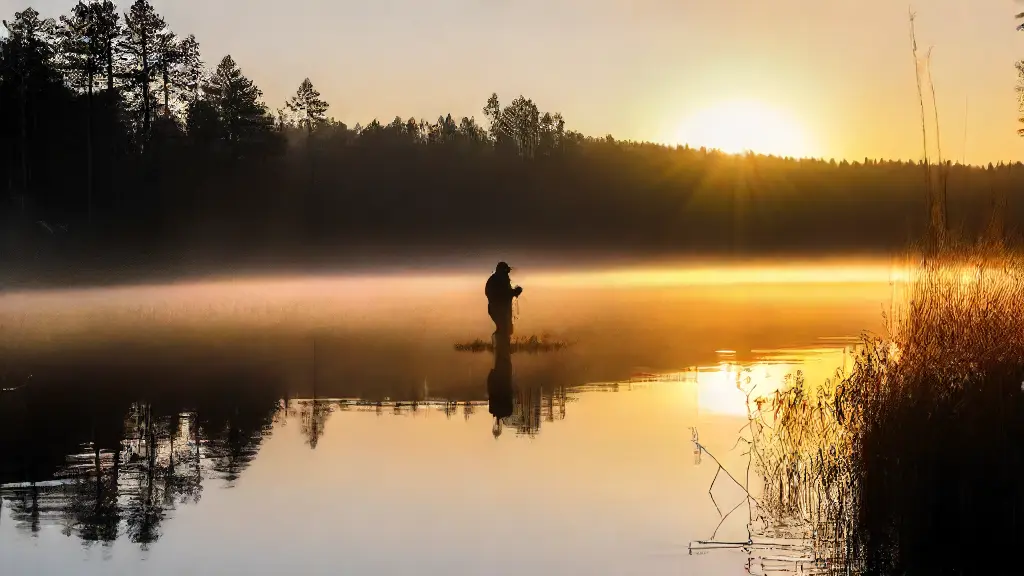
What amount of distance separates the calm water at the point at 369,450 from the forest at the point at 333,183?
4577 mm

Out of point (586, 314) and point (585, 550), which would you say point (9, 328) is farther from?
point (585, 550)

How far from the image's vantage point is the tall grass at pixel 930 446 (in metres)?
9.48

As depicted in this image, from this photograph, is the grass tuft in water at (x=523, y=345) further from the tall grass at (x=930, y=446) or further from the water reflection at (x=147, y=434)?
the tall grass at (x=930, y=446)

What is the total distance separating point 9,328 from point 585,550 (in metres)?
30.6

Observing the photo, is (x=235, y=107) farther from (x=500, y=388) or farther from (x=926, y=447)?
(x=926, y=447)

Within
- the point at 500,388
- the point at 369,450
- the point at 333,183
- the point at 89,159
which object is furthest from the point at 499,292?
the point at 333,183

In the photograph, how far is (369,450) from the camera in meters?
15.1

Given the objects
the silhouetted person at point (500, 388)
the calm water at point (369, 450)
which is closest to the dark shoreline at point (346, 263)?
the calm water at point (369, 450)

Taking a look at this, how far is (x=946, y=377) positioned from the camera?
11234mm

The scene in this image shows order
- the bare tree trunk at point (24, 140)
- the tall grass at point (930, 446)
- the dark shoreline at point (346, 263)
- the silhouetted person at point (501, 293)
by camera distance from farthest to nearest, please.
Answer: the dark shoreline at point (346, 263)
the bare tree trunk at point (24, 140)
the silhouetted person at point (501, 293)
the tall grass at point (930, 446)

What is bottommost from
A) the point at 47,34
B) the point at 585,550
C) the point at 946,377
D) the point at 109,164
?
the point at 585,550

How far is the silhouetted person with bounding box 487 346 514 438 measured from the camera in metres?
17.7

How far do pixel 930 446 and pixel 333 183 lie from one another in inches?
4298

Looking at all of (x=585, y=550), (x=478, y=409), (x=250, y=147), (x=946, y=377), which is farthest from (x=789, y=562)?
(x=250, y=147)
